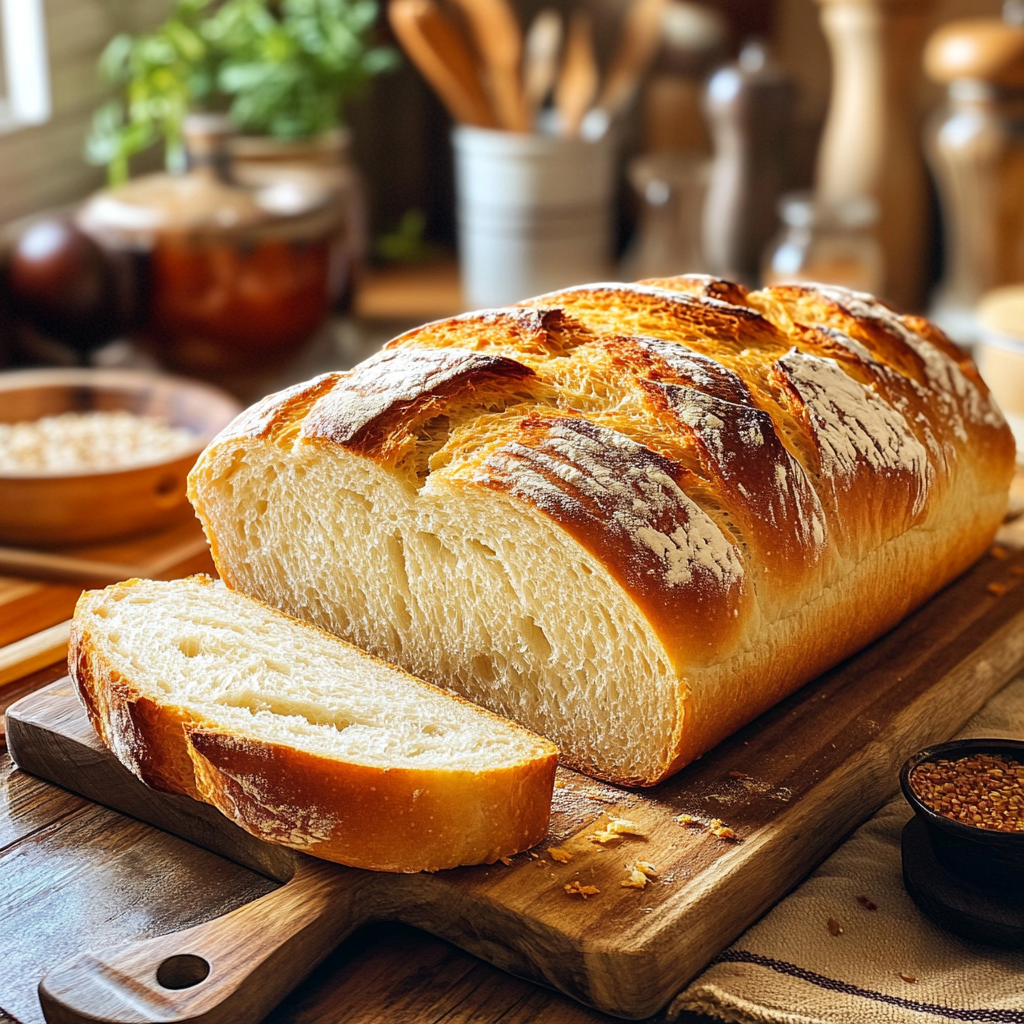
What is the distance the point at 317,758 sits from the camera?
141 cm

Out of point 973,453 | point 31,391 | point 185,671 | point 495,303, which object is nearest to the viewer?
point 185,671

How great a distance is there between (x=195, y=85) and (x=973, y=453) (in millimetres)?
2918

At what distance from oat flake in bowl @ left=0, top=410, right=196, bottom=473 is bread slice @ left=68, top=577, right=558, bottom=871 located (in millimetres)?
881

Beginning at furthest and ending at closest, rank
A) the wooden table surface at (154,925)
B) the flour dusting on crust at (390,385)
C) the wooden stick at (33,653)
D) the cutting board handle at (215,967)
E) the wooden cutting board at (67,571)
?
1. the wooden cutting board at (67,571)
2. the wooden stick at (33,653)
3. the flour dusting on crust at (390,385)
4. the wooden table surface at (154,925)
5. the cutting board handle at (215,967)

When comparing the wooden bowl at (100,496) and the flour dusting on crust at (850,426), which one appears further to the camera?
the wooden bowl at (100,496)

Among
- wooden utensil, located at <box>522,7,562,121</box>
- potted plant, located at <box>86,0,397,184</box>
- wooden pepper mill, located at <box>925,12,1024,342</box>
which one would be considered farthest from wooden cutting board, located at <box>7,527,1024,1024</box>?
wooden utensil, located at <box>522,7,562,121</box>

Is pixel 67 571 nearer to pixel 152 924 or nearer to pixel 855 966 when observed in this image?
pixel 152 924

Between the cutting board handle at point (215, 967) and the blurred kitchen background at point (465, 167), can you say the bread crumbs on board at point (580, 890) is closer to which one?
the cutting board handle at point (215, 967)

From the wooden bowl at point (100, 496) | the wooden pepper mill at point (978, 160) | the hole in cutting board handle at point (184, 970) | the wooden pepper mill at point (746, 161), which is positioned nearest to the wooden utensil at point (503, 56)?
the wooden pepper mill at point (746, 161)

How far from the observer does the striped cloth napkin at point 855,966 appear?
1.35 m

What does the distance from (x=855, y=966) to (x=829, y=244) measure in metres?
2.68

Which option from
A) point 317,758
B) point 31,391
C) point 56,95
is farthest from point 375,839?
point 56,95

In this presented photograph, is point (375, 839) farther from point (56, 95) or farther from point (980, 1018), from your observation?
point (56, 95)

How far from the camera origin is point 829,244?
12.3 ft
